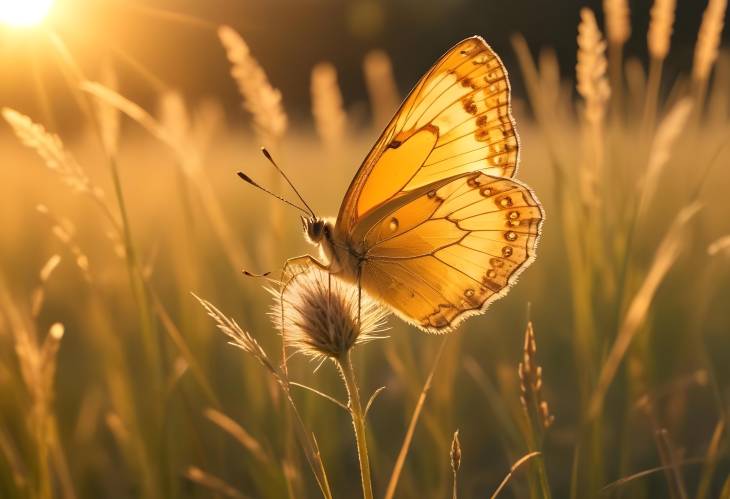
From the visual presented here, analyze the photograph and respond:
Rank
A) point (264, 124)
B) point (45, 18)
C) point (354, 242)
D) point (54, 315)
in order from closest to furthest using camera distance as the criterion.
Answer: point (45, 18) → point (264, 124) → point (354, 242) → point (54, 315)

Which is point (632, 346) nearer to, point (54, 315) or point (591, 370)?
point (591, 370)

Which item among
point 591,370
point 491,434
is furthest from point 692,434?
point 591,370

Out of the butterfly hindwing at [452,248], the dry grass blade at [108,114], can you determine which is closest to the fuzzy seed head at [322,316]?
the butterfly hindwing at [452,248]

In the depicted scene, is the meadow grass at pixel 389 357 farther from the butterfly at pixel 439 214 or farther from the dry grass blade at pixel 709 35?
the butterfly at pixel 439 214

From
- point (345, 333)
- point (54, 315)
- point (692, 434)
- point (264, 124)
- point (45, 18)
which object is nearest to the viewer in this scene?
point (345, 333)

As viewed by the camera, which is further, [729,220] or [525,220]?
[729,220]

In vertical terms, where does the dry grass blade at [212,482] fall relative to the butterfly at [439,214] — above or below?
below
